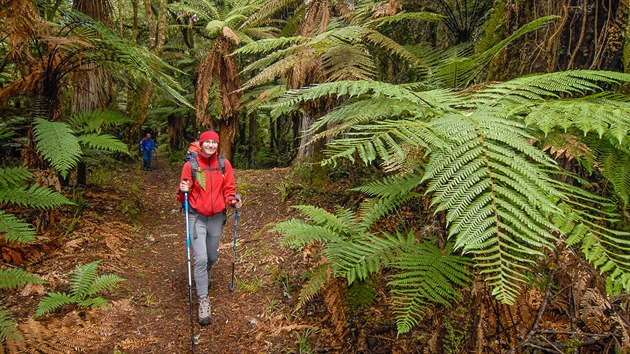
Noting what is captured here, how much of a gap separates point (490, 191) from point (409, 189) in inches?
29.1

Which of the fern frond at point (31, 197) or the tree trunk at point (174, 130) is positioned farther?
the tree trunk at point (174, 130)

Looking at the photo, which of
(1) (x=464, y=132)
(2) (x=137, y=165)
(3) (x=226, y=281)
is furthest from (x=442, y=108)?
(2) (x=137, y=165)

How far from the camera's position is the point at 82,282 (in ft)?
13.0

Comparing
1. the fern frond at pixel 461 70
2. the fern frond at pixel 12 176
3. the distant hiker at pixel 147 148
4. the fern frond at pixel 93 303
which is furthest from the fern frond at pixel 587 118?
the distant hiker at pixel 147 148

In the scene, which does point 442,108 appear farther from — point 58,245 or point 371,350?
point 58,245

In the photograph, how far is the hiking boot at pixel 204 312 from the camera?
13.0ft

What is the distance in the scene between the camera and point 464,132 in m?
1.22

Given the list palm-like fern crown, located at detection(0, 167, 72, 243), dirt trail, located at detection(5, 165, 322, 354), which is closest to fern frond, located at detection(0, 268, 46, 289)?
dirt trail, located at detection(5, 165, 322, 354)

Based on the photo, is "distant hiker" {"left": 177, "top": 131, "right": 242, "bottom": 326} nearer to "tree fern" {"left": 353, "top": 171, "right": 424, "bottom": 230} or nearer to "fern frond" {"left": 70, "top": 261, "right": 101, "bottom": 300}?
"fern frond" {"left": 70, "top": 261, "right": 101, "bottom": 300}

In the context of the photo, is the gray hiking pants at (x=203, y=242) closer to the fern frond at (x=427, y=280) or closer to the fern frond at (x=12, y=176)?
the fern frond at (x=12, y=176)

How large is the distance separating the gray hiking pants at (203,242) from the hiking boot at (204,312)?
0.27 feet

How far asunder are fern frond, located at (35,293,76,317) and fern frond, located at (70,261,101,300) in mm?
123

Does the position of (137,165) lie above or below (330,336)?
below

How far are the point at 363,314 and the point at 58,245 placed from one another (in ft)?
13.7
